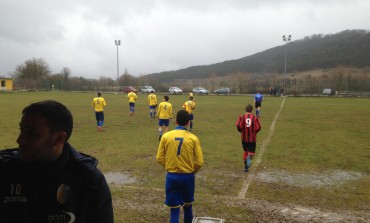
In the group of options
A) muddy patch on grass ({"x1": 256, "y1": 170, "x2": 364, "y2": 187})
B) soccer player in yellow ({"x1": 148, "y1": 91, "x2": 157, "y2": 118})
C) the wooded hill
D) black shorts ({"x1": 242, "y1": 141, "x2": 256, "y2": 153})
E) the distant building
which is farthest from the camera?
the wooded hill

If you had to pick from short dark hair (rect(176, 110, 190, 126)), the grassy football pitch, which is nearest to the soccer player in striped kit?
the grassy football pitch

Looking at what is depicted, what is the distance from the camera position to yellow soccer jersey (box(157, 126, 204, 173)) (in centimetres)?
513

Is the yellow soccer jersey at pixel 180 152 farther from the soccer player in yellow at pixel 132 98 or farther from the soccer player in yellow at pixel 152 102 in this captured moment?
the soccer player in yellow at pixel 132 98

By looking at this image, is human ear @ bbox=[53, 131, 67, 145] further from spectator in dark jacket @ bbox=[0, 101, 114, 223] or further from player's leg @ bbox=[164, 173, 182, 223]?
player's leg @ bbox=[164, 173, 182, 223]

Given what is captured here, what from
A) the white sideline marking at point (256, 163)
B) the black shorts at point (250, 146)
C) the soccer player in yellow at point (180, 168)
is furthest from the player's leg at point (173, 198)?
the black shorts at point (250, 146)

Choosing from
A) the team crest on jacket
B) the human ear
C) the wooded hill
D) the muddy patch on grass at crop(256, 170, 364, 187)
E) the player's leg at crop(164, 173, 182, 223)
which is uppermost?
the wooded hill

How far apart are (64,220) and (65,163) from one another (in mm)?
305

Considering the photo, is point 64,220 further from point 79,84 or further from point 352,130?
point 79,84

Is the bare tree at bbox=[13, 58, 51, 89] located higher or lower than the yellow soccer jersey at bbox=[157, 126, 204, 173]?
higher

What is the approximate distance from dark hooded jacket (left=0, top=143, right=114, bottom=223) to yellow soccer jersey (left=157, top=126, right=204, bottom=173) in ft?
10.8

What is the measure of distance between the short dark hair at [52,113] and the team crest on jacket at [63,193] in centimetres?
33

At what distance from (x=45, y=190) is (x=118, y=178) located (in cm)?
685

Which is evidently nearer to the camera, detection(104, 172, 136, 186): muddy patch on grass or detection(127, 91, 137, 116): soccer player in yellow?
detection(104, 172, 136, 186): muddy patch on grass

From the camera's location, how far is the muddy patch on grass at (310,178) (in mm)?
8320
